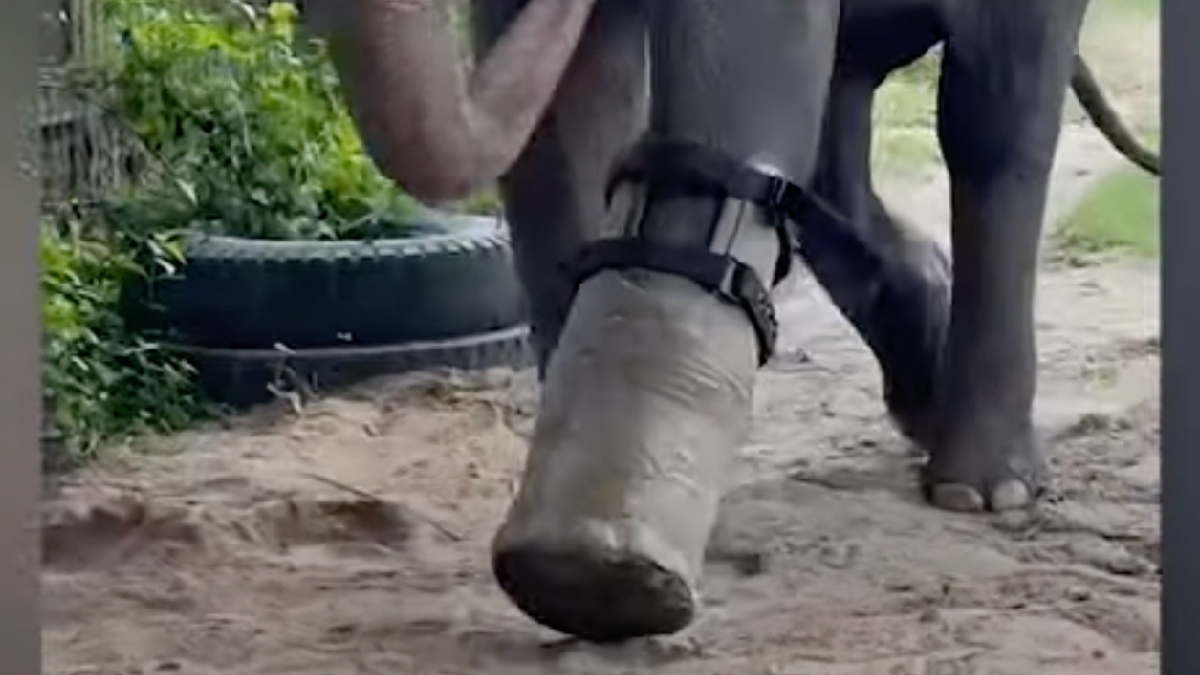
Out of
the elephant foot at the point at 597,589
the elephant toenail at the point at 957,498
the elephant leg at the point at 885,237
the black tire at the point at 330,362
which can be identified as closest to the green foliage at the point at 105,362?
the black tire at the point at 330,362

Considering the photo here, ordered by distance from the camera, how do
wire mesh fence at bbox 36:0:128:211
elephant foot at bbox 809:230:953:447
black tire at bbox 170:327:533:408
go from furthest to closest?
black tire at bbox 170:327:533:408 → elephant foot at bbox 809:230:953:447 → wire mesh fence at bbox 36:0:128:211

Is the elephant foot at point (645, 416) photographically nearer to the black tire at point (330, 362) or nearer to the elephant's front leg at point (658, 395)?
the elephant's front leg at point (658, 395)

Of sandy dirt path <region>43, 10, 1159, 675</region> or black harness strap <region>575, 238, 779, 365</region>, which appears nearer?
black harness strap <region>575, 238, 779, 365</region>

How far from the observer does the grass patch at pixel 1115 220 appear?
0.78 metres

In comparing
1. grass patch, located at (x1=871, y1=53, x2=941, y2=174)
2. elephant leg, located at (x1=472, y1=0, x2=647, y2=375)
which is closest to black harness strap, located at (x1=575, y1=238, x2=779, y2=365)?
elephant leg, located at (x1=472, y1=0, x2=647, y2=375)

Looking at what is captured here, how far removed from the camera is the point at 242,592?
147 cm

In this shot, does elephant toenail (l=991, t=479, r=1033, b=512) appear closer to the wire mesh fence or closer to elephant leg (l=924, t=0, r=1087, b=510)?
elephant leg (l=924, t=0, r=1087, b=510)

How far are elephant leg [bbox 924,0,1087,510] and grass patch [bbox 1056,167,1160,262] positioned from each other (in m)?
0.04

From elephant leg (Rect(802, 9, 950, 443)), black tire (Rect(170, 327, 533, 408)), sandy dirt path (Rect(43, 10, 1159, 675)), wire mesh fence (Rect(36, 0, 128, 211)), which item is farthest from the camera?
black tire (Rect(170, 327, 533, 408))

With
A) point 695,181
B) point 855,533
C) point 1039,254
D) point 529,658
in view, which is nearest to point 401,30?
point 695,181

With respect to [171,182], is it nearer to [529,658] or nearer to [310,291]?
[310,291]

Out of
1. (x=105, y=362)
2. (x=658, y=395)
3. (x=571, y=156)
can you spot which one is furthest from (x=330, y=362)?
(x=658, y=395)

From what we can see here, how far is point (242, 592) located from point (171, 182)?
1.11 feet

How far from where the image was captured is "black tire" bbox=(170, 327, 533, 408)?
1904 millimetres
